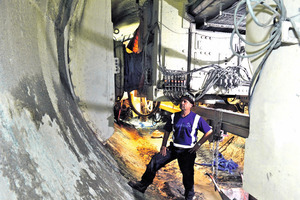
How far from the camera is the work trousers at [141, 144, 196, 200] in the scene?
9.86 feet

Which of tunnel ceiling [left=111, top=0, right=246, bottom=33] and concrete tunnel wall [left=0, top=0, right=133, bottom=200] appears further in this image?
tunnel ceiling [left=111, top=0, right=246, bottom=33]

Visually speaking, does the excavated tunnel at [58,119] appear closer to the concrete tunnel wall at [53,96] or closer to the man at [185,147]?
the concrete tunnel wall at [53,96]

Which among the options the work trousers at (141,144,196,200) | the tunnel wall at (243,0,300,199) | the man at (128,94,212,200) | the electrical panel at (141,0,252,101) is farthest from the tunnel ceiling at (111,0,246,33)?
the work trousers at (141,144,196,200)

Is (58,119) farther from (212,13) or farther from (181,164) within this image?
(212,13)

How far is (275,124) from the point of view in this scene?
111 centimetres

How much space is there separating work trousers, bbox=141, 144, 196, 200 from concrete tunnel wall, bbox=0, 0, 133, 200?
3.14 feet

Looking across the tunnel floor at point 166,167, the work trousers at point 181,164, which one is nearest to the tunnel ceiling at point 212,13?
the work trousers at point 181,164

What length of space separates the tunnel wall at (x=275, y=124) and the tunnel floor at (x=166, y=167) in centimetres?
210

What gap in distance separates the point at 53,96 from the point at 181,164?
2256 mm

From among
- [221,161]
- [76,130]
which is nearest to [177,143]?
[76,130]

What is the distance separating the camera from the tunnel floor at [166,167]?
3.70 metres

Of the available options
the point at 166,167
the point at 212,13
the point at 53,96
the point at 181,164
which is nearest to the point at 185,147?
the point at 181,164

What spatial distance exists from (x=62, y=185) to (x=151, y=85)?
8.86 feet

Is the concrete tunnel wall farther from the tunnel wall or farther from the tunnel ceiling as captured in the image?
the tunnel ceiling
